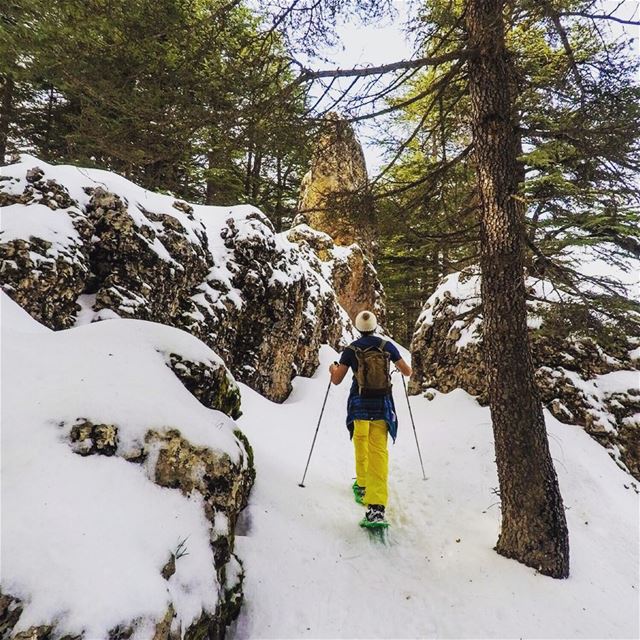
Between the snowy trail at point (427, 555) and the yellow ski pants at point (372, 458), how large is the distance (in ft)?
1.34

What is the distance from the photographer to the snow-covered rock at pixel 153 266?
4836mm

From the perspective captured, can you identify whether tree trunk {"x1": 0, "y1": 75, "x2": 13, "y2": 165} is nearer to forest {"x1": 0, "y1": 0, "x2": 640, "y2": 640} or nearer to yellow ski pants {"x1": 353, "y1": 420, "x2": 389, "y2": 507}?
forest {"x1": 0, "y1": 0, "x2": 640, "y2": 640}

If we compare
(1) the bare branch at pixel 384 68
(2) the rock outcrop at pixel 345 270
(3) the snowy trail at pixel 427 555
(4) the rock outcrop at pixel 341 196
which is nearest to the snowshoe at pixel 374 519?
(3) the snowy trail at pixel 427 555

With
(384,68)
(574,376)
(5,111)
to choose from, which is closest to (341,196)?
(384,68)

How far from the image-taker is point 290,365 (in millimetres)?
9234

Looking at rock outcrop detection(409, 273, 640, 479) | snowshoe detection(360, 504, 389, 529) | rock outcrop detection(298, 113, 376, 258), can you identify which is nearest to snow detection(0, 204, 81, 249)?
rock outcrop detection(298, 113, 376, 258)

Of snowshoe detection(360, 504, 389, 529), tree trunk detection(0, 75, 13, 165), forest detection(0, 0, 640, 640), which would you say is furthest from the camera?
tree trunk detection(0, 75, 13, 165)

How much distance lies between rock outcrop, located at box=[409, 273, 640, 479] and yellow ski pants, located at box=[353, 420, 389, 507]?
1.95 metres

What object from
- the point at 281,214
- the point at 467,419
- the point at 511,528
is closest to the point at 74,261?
the point at 511,528

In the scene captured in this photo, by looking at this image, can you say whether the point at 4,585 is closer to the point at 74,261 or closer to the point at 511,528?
the point at 511,528

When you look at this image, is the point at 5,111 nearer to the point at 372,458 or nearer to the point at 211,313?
the point at 211,313

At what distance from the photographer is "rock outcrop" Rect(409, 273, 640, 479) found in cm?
612

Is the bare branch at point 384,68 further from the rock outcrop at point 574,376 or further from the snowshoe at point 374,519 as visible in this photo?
the snowshoe at point 374,519

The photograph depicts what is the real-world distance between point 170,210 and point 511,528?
7.15 meters
